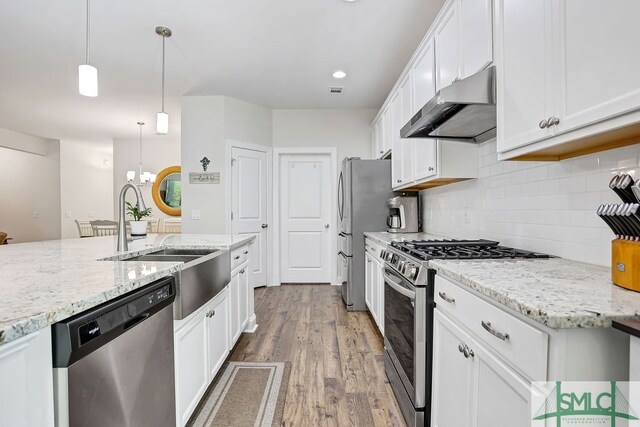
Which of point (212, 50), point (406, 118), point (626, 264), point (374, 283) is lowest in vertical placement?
point (374, 283)

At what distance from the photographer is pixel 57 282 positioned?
1.04 metres

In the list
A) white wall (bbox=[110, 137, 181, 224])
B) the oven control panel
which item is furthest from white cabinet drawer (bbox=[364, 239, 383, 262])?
white wall (bbox=[110, 137, 181, 224])

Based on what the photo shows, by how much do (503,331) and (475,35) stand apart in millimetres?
1469

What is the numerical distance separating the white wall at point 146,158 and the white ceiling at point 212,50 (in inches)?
77.7

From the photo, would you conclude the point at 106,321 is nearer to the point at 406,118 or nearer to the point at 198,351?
the point at 198,351

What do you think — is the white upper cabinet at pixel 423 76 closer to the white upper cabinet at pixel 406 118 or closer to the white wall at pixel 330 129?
the white upper cabinet at pixel 406 118

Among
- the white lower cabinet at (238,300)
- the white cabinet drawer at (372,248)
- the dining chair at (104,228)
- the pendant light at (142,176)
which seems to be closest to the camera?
the white lower cabinet at (238,300)

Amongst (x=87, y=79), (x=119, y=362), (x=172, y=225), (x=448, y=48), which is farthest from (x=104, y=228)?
(x=448, y=48)

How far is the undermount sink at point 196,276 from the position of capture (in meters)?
1.46

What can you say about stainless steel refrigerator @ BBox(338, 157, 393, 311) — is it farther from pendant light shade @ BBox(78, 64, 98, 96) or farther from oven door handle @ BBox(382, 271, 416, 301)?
pendant light shade @ BBox(78, 64, 98, 96)

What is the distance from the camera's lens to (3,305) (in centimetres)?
78

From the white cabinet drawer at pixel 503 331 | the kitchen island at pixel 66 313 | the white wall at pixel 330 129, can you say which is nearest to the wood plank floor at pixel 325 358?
the kitchen island at pixel 66 313

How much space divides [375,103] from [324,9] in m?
2.21

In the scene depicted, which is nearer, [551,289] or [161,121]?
[551,289]
